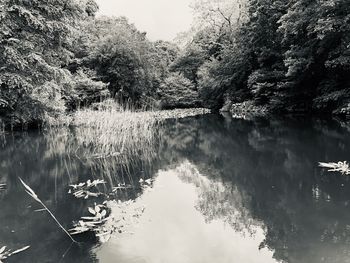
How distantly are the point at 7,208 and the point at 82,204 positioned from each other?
0.96 m

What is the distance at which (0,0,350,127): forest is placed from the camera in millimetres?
14219

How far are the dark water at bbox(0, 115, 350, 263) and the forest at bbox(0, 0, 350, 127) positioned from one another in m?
6.09

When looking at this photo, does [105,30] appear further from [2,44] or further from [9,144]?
[9,144]

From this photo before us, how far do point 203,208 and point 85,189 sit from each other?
1894 mm

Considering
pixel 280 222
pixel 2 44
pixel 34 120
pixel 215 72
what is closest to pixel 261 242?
pixel 280 222

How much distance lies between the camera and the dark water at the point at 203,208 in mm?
3299

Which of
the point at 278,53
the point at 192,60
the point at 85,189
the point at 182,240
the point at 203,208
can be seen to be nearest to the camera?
the point at 182,240

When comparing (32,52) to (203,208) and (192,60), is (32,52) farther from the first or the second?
(192,60)

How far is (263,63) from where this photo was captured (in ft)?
72.4

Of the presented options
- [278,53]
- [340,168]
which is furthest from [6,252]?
[278,53]

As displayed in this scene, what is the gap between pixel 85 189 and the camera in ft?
18.0

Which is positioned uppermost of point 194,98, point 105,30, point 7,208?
point 105,30

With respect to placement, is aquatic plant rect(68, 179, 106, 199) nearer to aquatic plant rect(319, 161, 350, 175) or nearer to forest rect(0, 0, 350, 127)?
aquatic plant rect(319, 161, 350, 175)

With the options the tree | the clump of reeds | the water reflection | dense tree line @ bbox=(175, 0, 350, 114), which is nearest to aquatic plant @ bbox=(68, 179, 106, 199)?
the water reflection
